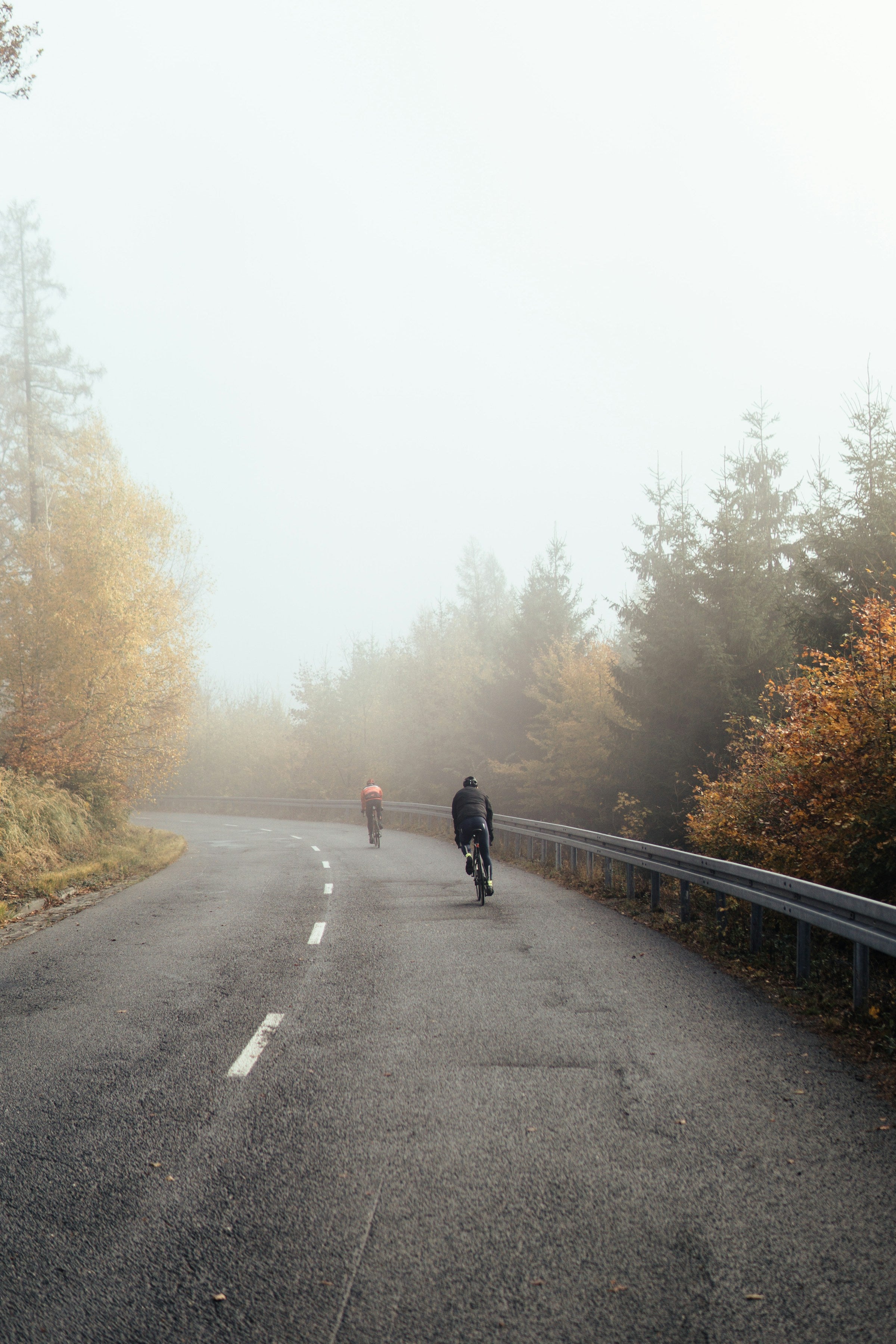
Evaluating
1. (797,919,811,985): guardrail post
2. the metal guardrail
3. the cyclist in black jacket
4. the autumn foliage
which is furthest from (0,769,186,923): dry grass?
the autumn foliage

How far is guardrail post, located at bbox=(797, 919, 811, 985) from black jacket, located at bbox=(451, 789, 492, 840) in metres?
5.96

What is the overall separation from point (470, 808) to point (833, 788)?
555 centimetres

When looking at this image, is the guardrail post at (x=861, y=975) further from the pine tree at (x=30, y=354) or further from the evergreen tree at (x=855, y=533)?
the pine tree at (x=30, y=354)

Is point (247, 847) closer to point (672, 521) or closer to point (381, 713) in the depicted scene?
point (672, 521)

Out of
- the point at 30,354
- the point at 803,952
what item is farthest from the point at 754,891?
the point at 30,354

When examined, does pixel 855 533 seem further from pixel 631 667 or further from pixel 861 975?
pixel 861 975

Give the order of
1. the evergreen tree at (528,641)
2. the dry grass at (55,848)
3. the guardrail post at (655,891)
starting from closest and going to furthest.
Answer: the guardrail post at (655,891) → the dry grass at (55,848) → the evergreen tree at (528,641)

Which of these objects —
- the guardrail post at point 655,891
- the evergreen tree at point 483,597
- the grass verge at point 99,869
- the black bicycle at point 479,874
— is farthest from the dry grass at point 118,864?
the evergreen tree at point 483,597

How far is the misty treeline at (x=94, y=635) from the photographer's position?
A: 66.4ft

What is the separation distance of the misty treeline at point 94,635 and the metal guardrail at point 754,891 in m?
10.2

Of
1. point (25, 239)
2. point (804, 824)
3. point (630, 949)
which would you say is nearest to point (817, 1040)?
point (630, 949)

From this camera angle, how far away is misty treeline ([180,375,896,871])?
890 inches

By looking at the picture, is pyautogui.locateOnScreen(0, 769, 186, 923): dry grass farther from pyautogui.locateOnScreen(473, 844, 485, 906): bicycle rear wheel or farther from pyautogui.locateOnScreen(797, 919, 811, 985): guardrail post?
pyautogui.locateOnScreen(797, 919, 811, 985): guardrail post

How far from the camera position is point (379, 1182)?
4031 mm
